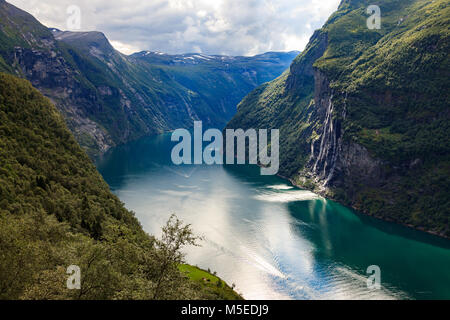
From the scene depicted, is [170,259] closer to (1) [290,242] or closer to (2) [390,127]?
(1) [290,242]

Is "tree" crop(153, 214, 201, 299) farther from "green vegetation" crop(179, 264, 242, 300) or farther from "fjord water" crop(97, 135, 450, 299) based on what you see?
"fjord water" crop(97, 135, 450, 299)

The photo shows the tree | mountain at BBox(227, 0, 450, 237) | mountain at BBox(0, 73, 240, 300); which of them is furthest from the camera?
mountain at BBox(227, 0, 450, 237)

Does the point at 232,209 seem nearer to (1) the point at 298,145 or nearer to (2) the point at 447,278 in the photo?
(2) the point at 447,278

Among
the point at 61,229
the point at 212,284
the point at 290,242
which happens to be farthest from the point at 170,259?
the point at 290,242

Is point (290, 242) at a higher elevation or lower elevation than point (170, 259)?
lower

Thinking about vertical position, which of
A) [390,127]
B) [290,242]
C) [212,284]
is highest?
[390,127]

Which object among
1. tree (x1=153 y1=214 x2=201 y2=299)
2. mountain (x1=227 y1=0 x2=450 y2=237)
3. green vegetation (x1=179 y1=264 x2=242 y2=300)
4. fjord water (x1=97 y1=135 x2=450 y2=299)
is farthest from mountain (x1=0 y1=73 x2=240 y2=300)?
mountain (x1=227 y1=0 x2=450 y2=237)
